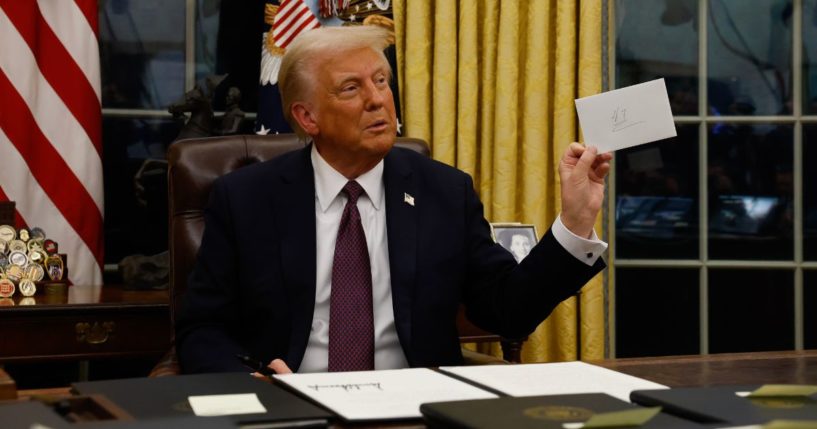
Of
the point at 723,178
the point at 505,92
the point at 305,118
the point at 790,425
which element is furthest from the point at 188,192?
the point at 723,178

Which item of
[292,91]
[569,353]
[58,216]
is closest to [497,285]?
[292,91]

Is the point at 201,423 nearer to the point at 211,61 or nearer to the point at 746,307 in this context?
the point at 211,61

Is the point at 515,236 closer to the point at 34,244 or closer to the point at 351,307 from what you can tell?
the point at 351,307

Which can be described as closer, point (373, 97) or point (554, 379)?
point (554, 379)

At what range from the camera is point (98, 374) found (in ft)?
12.8

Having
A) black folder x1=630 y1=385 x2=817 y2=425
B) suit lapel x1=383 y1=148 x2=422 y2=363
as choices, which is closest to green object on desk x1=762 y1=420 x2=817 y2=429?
black folder x1=630 y1=385 x2=817 y2=425

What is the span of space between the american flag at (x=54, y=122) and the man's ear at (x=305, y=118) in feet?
4.32

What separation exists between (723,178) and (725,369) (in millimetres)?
2507

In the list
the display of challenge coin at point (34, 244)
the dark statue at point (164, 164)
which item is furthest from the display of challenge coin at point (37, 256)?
the dark statue at point (164, 164)

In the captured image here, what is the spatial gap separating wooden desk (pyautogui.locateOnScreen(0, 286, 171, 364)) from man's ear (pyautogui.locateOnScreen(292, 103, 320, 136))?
2.68ft

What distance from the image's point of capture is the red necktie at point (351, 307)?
2.20 m

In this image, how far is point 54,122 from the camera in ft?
11.6

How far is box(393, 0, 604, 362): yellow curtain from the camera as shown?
3.72 m
